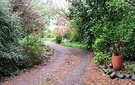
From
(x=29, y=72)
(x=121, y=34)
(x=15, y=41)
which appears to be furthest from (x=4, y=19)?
(x=121, y=34)

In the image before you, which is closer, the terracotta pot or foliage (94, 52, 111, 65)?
the terracotta pot

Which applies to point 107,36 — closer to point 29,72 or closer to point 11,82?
point 29,72

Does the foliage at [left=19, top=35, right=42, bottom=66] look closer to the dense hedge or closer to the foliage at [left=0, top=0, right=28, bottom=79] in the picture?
the dense hedge

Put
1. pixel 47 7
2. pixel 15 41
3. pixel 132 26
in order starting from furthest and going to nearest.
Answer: pixel 47 7 < pixel 15 41 < pixel 132 26

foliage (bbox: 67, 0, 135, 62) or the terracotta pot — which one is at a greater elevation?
foliage (bbox: 67, 0, 135, 62)

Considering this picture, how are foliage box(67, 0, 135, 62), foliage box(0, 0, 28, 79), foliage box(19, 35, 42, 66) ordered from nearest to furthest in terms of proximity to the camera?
foliage box(0, 0, 28, 79) < foliage box(67, 0, 135, 62) < foliage box(19, 35, 42, 66)

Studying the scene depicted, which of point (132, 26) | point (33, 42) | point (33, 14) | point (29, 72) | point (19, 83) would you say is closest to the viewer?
point (19, 83)

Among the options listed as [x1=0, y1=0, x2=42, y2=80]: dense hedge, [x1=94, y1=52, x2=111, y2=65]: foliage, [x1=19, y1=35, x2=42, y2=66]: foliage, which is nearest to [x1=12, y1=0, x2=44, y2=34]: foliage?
[x1=19, y1=35, x2=42, y2=66]: foliage

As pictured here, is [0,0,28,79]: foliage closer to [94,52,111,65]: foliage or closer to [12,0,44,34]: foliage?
[12,0,44,34]: foliage

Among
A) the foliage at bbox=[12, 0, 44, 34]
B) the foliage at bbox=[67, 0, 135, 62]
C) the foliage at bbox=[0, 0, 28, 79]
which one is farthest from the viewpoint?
the foliage at bbox=[12, 0, 44, 34]

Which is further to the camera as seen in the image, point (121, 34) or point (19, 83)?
point (121, 34)

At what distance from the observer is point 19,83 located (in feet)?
18.6

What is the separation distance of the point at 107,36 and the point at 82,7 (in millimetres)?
4973

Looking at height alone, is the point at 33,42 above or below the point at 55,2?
below
